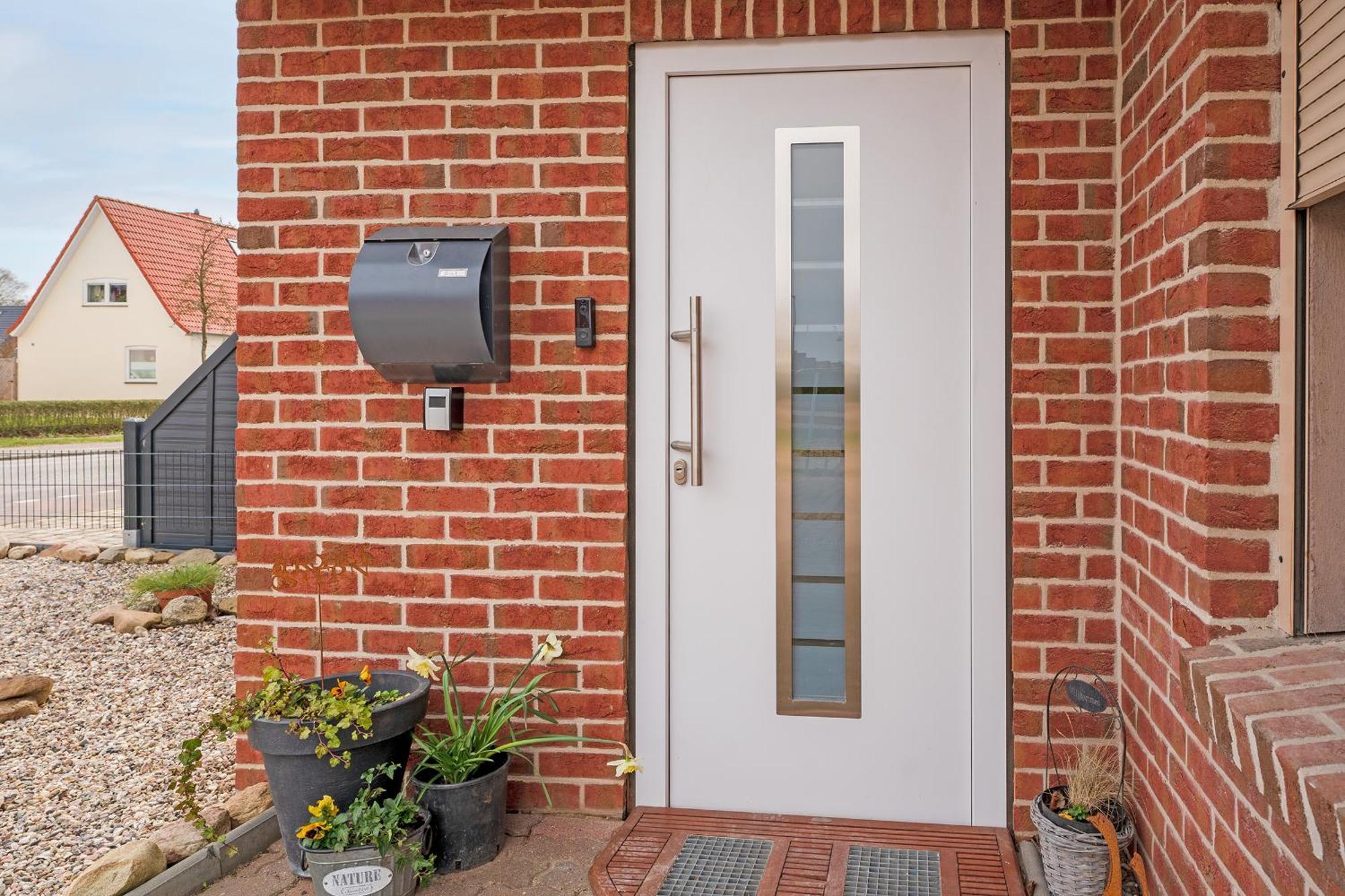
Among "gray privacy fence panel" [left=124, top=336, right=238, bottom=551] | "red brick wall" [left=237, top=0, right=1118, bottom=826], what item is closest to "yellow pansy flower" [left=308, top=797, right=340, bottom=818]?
"red brick wall" [left=237, top=0, right=1118, bottom=826]

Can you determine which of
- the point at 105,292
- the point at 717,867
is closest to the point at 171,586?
the point at 717,867

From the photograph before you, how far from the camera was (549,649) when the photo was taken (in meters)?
2.73

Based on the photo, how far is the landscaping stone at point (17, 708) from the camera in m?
4.14

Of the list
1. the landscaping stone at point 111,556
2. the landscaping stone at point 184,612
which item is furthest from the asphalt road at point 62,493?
the landscaping stone at point 184,612

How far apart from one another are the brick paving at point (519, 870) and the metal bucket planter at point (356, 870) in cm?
12

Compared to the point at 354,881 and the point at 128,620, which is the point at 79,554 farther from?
the point at 354,881

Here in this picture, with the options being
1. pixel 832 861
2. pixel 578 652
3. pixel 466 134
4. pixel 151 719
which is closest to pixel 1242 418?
pixel 832 861

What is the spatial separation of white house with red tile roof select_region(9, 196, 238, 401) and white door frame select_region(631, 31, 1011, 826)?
68.3ft

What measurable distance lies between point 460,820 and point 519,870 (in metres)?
0.20

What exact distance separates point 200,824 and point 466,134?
6.38 feet

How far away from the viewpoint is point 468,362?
2717 mm

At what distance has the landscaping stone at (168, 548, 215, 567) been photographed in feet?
24.4

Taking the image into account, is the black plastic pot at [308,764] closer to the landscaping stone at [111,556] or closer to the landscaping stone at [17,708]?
the landscaping stone at [17,708]

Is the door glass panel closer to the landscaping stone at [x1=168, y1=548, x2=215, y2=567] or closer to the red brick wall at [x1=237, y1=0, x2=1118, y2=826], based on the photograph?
the red brick wall at [x1=237, y1=0, x2=1118, y2=826]
